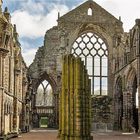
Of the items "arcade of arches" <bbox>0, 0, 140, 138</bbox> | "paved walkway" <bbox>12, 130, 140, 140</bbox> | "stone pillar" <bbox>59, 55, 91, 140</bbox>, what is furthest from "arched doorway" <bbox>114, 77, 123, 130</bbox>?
"stone pillar" <bbox>59, 55, 91, 140</bbox>

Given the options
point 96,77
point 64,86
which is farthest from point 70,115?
point 96,77

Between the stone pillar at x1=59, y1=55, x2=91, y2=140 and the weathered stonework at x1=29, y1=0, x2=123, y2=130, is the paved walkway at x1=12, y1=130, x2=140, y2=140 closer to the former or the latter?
the stone pillar at x1=59, y1=55, x2=91, y2=140

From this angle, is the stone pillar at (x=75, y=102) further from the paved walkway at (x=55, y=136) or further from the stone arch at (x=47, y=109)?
the stone arch at (x=47, y=109)

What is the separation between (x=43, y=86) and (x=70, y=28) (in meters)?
6.35

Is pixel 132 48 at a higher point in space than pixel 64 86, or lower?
higher

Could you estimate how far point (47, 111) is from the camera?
39125 millimetres

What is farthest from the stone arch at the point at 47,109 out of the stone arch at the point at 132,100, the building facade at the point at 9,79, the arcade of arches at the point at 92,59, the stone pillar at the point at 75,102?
the stone pillar at the point at 75,102

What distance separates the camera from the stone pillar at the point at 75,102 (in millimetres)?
12352

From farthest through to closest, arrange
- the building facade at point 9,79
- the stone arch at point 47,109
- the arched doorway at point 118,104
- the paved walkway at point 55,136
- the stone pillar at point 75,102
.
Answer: the stone arch at point 47,109 → the arched doorway at point 118,104 → the paved walkway at point 55,136 → the building facade at point 9,79 → the stone pillar at point 75,102

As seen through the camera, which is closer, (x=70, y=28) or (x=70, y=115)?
(x=70, y=115)

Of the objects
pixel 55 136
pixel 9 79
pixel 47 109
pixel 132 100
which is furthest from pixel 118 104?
pixel 9 79

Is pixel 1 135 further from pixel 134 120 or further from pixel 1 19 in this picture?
pixel 134 120

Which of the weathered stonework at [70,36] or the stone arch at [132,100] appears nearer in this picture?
the stone arch at [132,100]

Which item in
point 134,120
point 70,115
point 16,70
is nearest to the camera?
point 70,115
